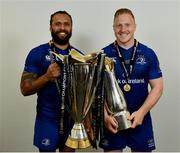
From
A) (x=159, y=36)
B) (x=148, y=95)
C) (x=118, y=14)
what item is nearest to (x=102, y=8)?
(x=159, y=36)

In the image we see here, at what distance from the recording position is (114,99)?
4.95 ft

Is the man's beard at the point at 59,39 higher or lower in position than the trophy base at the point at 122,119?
higher

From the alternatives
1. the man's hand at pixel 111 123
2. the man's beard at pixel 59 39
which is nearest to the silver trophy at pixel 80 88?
the man's hand at pixel 111 123

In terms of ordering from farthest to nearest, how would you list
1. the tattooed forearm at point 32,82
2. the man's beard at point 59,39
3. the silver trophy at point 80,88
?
the man's beard at point 59,39 < the tattooed forearm at point 32,82 < the silver trophy at point 80,88

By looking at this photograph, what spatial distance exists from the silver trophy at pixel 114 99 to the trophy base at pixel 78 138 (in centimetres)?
16

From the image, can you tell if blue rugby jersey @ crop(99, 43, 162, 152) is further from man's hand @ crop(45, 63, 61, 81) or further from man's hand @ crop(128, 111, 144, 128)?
man's hand @ crop(45, 63, 61, 81)

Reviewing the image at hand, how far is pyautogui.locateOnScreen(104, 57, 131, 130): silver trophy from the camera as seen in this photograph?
1.51m

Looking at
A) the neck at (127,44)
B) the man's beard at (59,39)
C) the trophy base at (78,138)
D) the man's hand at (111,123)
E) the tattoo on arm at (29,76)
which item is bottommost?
the trophy base at (78,138)

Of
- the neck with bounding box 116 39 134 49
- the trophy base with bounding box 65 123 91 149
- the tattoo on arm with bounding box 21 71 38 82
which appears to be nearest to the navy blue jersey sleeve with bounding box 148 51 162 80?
the neck with bounding box 116 39 134 49

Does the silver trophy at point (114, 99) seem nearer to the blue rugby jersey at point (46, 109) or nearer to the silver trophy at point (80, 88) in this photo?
the silver trophy at point (80, 88)

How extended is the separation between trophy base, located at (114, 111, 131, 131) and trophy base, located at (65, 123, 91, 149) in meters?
0.17

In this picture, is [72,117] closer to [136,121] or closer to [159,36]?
[136,121]

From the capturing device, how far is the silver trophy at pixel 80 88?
4.84 feet

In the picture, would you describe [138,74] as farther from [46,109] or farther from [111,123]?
[46,109]
